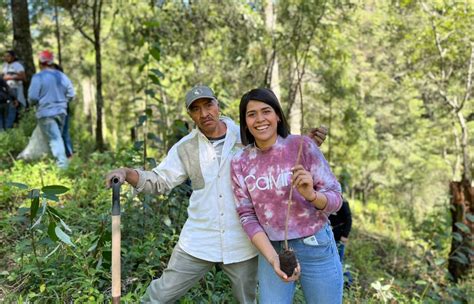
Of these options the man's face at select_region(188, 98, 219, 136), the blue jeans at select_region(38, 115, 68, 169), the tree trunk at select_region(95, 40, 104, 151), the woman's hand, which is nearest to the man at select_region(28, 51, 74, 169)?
the blue jeans at select_region(38, 115, 68, 169)

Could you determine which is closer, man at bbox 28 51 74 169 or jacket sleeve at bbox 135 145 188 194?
jacket sleeve at bbox 135 145 188 194

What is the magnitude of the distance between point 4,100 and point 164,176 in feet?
23.6

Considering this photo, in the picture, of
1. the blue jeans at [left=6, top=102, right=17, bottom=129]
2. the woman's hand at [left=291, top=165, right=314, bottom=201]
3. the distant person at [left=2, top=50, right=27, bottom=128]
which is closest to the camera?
the woman's hand at [left=291, top=165, right=314, bottom=201]

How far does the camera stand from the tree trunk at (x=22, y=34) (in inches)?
356

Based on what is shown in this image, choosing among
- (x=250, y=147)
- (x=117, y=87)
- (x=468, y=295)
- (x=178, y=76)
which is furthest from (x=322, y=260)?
(x=117, y=87)

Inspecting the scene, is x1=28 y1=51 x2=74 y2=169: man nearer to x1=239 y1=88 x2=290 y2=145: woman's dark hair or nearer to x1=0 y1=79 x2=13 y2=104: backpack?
x1=0 y1=79 x2=13 y2=104: backpack

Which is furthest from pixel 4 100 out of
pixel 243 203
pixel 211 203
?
pixel 243 203

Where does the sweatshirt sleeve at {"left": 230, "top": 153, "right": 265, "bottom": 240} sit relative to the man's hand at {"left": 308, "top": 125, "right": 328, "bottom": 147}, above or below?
below

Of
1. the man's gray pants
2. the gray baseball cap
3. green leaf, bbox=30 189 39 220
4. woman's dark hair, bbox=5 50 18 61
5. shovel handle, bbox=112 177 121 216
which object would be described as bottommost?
the man's gray pants

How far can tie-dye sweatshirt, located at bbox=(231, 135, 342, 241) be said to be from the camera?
257cm

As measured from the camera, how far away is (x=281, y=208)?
2.60 meters

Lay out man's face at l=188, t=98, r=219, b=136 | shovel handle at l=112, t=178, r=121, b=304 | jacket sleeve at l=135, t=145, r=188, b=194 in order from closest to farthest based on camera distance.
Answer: shovel handle at l=112, t=178, r=121, b=304, jacket sleeve at l=135, t=145, r=188, b=194, man's face at l=188, t=98, r=219, b=136

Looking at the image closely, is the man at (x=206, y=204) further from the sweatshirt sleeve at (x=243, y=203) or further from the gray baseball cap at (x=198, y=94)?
the sweatshirt sleeve at (x=243, y=203)

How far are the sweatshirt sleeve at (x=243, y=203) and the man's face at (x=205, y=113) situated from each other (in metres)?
0.32
